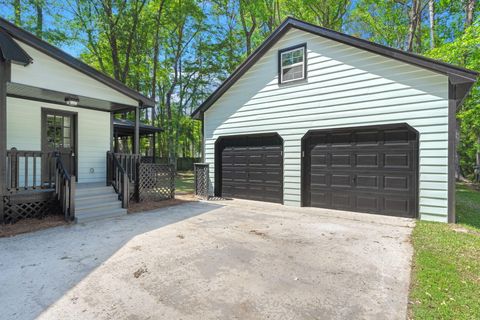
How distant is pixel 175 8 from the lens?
17844mm

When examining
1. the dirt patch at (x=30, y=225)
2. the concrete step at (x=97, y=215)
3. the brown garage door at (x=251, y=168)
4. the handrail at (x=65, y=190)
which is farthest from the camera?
the brown garage door at (x=251, y=168)

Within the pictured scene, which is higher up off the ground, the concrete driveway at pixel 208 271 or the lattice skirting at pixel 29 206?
the lattice skirting at pixel 29 206

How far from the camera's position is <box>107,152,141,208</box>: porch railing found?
707cm

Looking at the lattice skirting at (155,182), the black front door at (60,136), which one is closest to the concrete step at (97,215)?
the lattice skirting at (155,182)

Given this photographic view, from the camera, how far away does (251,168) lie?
9.17 meters

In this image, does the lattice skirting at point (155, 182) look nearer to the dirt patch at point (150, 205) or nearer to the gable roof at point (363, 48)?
the dirt patch at point (150, 205)

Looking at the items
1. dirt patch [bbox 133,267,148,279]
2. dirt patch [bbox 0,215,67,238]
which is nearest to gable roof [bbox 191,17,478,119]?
dirt patch [bbox 0,215,67,238]

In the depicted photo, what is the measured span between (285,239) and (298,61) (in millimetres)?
5883

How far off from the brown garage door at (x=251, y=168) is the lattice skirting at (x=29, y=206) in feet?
17.7

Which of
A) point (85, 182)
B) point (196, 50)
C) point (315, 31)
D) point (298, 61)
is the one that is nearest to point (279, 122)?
point (298, 61)

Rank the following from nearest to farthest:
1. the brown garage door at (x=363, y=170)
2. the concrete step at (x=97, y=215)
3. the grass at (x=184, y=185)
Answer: the concrete step at (x=97, y=215), the brown garage door at (x=363, y=170), the grass at (x=184, y=185)

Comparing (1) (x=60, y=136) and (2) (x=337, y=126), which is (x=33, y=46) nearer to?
(1) (x=60, y=136)

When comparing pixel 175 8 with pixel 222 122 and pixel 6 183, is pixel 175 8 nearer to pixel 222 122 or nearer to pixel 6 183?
pixel 222 122

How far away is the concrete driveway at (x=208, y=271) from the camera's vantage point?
248cm
